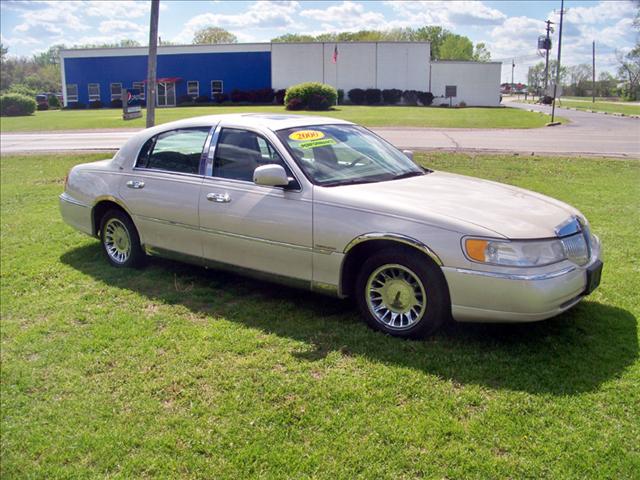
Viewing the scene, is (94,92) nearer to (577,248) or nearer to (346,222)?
(346,222)

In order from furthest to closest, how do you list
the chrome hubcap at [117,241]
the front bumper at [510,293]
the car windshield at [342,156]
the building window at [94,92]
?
the building window at [94,92]
the chrome hubcap at [117,241]
the car windshield at [342,156]
the front bumper at [510,293]

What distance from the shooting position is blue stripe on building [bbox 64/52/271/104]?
55438mm

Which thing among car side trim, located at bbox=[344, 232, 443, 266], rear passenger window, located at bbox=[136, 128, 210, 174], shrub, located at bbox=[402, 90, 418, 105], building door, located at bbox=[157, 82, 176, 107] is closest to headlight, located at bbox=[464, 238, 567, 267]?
car side trim, located at bbox=[344, 232, 443, 266]

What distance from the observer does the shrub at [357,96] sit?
52.6m

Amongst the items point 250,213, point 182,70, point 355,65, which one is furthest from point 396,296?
point 182,70

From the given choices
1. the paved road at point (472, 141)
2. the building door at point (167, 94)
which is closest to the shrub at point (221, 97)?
the building door at point (167, 94)

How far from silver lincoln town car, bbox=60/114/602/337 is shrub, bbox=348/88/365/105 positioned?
47.9m

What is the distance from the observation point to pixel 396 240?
4.27 m

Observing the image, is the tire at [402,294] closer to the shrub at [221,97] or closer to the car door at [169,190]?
the car door at [169,190]

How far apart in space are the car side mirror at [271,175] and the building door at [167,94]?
178 ft

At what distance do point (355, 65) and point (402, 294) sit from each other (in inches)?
2081

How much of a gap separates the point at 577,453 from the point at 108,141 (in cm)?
2045

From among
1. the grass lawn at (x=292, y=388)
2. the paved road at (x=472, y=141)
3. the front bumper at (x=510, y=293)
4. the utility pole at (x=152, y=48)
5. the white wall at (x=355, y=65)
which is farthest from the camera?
the white wall at (x=355, y=65)

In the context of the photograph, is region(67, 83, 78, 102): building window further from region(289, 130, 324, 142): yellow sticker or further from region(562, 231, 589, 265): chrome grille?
region(562, 231, 589, 265): chrome grille
